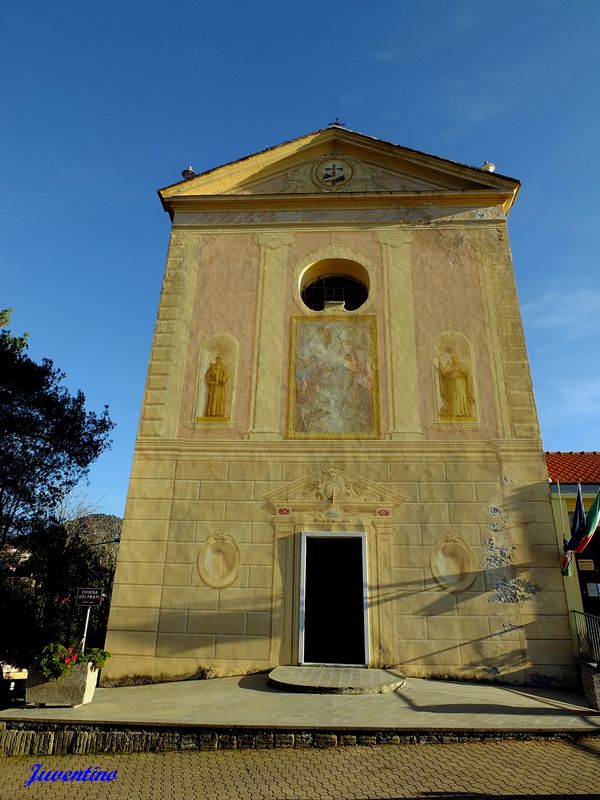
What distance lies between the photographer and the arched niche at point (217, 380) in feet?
37.3

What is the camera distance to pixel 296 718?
6770 millimetres

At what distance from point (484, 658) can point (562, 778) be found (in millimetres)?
3966

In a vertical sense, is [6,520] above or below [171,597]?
above

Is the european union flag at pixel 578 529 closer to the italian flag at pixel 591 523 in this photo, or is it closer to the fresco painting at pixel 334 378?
the italian flag at pixel 591 523

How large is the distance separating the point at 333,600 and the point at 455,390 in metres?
4.99

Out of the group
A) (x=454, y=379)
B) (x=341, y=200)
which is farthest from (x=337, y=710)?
(x=341, y=200)

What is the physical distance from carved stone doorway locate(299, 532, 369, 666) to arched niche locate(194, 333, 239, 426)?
3242 mm

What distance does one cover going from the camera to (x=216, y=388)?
458 inches

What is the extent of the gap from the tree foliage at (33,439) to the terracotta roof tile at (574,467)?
1382 cm

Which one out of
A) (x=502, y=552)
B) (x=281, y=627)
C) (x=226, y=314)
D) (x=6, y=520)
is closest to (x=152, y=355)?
(x=226, y=314)

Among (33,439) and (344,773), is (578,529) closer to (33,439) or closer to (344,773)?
(344,773)

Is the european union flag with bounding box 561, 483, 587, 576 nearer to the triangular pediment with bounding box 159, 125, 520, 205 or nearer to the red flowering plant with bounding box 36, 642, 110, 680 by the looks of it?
the triangular pediment with bounding box 159, 125, 520, 205

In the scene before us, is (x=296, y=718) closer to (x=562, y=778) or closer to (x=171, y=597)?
(x=562, y=778)
